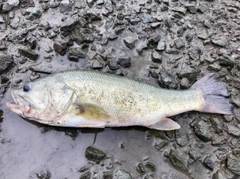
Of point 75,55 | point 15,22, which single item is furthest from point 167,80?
point 15,22

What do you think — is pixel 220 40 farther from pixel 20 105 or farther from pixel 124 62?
pixel 20 105

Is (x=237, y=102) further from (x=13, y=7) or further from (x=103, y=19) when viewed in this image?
(x=13, y=7)

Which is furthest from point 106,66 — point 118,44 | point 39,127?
point 39,127

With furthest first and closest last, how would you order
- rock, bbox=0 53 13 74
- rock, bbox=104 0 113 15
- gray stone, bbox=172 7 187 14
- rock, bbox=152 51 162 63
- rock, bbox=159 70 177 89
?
gray stone, bbox=172 7 187 14, rock, bbox=104 0 113 15, rock, bbox=152 51 162 63, rock, bbox=159 70 177 89, rock, bbox=0 53 13 74

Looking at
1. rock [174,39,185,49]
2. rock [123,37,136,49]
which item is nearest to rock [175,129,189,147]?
rock [174,39,185,49]

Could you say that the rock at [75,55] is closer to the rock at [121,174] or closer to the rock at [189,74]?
the rock at [189,74]

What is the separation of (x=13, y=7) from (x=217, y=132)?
145 inches

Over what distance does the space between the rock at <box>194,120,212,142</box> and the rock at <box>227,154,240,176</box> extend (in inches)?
14.2

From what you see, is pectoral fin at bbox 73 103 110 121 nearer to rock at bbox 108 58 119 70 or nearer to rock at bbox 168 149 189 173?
rock at bbox 108 58 119 70

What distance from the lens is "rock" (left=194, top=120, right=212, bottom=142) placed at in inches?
155

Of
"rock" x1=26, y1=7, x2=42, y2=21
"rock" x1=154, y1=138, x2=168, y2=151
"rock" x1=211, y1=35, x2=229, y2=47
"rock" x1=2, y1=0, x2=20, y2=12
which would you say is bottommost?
"rock" x1=154, y1=138, x2=168, y2=151

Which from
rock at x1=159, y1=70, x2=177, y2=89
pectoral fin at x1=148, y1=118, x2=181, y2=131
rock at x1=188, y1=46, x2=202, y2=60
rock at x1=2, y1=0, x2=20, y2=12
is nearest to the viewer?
pectoral fin at x1=148, y1=118, x2=181, y2=131

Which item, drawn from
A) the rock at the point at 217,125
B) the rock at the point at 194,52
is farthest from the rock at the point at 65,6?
the rock at the point at 217,125

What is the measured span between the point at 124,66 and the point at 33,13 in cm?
173
